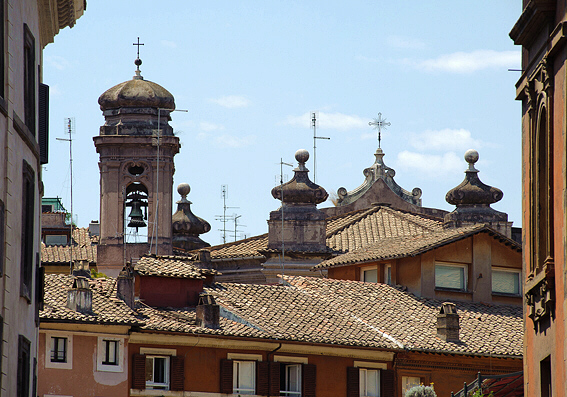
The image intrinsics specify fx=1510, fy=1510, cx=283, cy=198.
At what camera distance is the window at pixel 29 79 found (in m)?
25.6

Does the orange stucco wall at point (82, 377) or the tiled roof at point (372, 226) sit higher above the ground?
the tiled roof at point (372, 226)

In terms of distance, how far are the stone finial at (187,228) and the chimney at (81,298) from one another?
96.8 ft

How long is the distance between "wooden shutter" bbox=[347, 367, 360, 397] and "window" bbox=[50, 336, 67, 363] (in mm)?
8131

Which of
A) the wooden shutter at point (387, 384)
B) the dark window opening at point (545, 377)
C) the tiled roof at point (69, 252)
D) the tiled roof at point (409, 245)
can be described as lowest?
the wooden shutter at point (387, 384)

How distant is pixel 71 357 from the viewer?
3744 cm

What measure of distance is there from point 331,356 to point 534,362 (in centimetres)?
1869

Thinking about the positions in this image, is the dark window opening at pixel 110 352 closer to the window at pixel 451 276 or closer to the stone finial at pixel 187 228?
the window at pixel 451 276

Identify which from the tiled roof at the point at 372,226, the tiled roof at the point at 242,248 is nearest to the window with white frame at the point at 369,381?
the tiled roof at the point at 242,248

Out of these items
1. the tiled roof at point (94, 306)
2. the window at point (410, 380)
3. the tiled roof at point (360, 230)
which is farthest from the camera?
the tiled roof at point (360, 230)

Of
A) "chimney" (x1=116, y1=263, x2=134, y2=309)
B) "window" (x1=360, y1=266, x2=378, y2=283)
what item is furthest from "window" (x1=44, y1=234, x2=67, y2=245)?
"chimney" (x1=116, y1=263, x2=134, y2=309)

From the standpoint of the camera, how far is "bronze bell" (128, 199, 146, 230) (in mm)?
59312

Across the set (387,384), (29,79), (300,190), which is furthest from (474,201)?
(29,79)

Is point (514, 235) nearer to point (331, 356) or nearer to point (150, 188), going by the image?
point (150, 188)

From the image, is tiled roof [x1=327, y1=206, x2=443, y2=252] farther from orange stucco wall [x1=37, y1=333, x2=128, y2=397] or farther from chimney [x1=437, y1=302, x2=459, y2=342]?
orange stucco wall [x1=37, y1=333, x2=128, y2=397]
